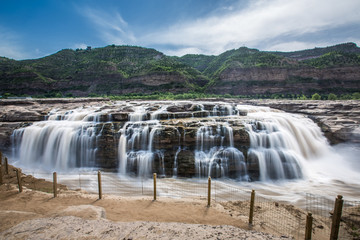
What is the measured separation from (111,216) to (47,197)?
3378 millimetres

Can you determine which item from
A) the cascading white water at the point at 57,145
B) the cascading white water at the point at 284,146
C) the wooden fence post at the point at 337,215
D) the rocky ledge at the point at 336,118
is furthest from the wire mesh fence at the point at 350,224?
the cascading white water at the point at 57,145

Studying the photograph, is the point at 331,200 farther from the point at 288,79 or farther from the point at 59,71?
the point at 59,71

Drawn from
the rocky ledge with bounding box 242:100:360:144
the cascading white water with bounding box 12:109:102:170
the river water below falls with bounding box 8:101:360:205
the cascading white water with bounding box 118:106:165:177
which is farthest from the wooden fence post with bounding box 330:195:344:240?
the cascading white water with bounding box 12:109:102:170

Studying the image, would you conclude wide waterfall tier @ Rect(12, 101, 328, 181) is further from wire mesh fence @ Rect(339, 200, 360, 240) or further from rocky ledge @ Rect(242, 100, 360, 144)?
wire mesh fence @ Rect(339, 200, 360, 240)

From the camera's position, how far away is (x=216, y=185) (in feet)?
35.9

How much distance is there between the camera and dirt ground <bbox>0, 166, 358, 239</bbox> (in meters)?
5.05

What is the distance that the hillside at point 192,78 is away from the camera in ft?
165

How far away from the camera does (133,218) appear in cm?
616

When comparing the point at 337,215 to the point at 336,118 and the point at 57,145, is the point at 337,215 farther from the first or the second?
the point at 57,145

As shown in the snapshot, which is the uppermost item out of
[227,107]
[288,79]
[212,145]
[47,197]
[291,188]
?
[288,79]

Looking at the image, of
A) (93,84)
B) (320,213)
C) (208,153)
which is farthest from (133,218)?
(93,84)

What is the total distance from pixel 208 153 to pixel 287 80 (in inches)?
1968

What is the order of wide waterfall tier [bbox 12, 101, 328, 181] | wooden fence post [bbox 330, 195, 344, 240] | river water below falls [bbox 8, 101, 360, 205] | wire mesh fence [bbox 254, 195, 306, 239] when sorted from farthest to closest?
wide waterfall tier [bbox 12, 101, 328, 181] < river water below falls [bbox 8, 101, 360, 205] < wire mesh fence [bbox 254, 195, 306, 239] < wooden fence post [bbox 330, 195, 344, 240]

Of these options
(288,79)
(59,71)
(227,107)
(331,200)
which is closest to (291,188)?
(331,200)
